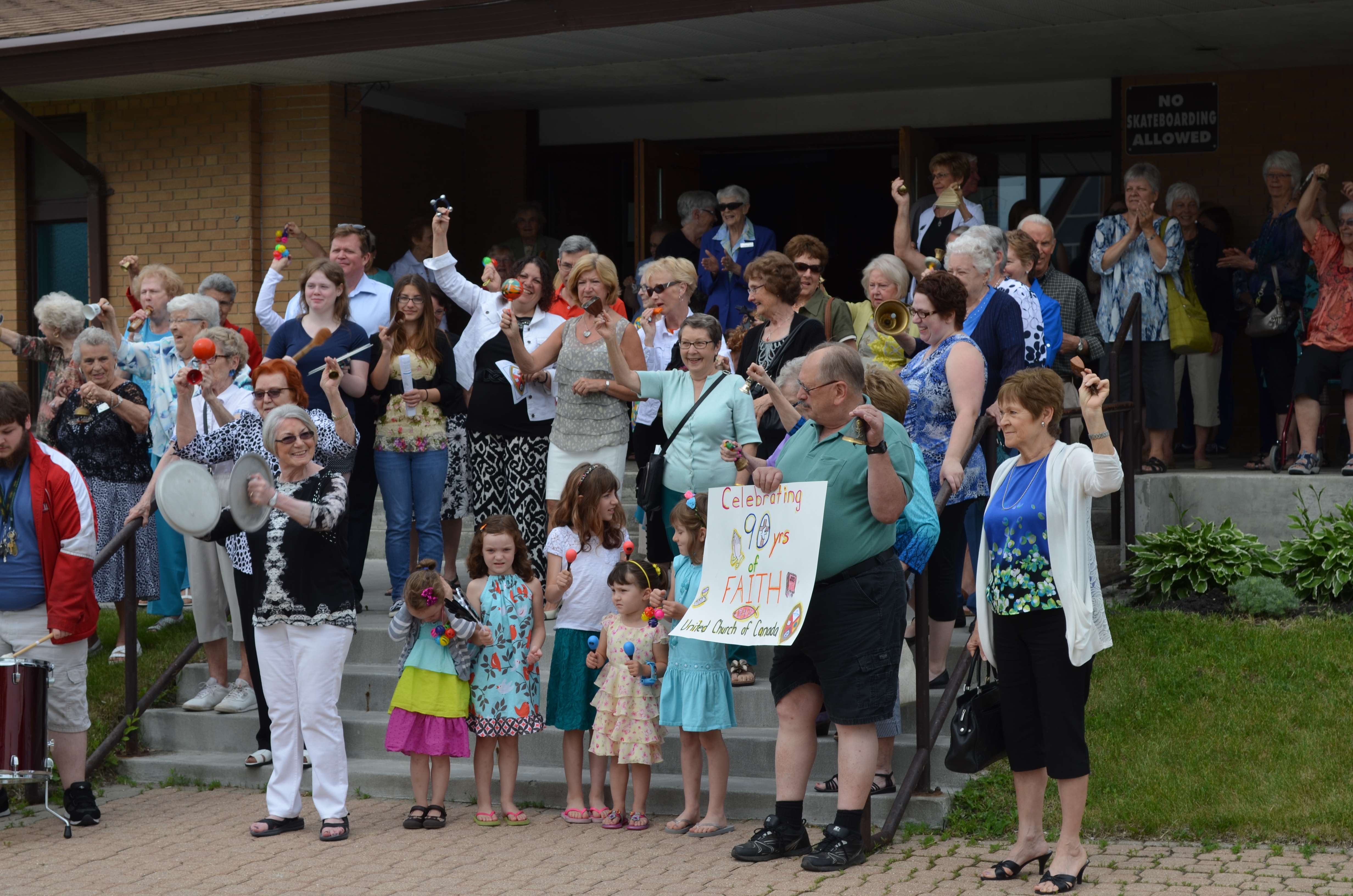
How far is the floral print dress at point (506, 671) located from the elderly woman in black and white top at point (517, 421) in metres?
1.29

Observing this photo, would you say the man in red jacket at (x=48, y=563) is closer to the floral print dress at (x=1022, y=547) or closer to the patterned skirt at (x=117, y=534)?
the patterned skirt at (x=117, y=534)

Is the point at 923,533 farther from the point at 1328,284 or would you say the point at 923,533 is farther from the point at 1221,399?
the point at 1221,399

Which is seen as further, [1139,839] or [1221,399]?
[1221,399]

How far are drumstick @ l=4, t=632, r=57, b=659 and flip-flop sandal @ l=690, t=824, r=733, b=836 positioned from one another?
286 centimetres

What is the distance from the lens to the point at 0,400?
20.8 ft

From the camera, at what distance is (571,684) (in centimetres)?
625

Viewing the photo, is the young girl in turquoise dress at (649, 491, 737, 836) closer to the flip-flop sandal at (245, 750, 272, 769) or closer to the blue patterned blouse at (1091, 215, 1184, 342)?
the flip-flop sandal at (245, 750, 272, 769)

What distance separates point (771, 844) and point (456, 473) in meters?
3.48

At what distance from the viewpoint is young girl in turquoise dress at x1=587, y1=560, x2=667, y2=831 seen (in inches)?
236

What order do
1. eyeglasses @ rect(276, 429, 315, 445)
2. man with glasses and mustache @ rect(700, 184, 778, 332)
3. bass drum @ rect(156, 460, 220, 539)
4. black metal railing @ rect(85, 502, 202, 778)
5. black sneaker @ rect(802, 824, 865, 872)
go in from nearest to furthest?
1. black sneaker @ rect(802, 824, 865, 872)
2. bass drum @ rect(156, 460, 220, 539)
3. eyeglasses @ rect(276, 429, 315, 445)
4. black metal railing @ rect(85, 502, 202, 778)
5. man with glasses and mustache @ rect(700, 184, 778, 332)

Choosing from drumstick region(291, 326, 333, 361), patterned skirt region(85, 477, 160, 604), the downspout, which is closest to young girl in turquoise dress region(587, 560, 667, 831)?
drumstick region(291, 326, 333, 361)

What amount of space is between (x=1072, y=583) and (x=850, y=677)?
2.85ft

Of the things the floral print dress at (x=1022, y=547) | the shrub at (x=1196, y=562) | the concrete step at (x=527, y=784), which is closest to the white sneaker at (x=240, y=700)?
the concrete step at (x=527, y=784)

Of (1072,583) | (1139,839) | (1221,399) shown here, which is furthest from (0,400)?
(1221,399)
